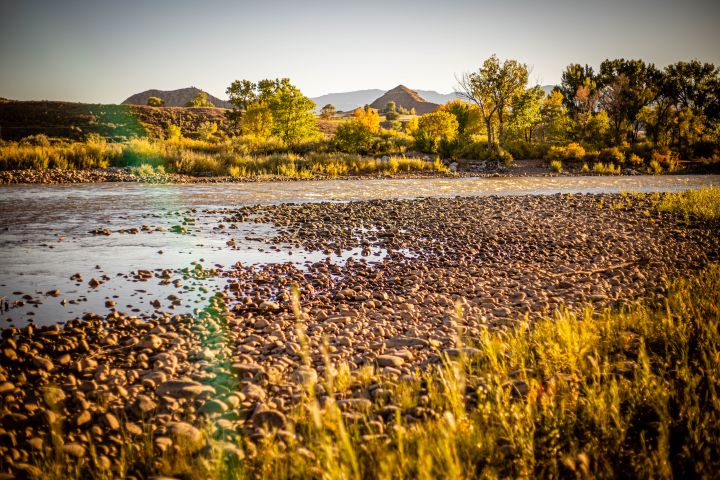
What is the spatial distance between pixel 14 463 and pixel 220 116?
3965 inches

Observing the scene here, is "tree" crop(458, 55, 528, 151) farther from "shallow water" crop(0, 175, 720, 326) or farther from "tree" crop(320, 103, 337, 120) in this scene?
"tree" crop(320, 103, 337, 120)

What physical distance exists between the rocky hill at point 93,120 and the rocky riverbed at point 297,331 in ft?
235

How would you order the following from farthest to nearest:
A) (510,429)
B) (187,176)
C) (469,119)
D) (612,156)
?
(469,119) → (612,156) → (187,176) → (510,429)

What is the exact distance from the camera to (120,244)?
9969 millimetres

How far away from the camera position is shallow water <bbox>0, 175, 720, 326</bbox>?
640cm

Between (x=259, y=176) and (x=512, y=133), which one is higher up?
(x=512, y=133)

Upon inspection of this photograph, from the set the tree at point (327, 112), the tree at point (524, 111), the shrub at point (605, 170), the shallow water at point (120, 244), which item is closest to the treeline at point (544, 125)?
the tree at point (524, 111)

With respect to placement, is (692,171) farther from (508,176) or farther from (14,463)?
(14,463)

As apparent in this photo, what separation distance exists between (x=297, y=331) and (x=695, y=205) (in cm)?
1458

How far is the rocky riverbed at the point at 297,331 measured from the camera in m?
3.38

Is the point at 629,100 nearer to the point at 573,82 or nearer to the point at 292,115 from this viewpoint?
the point at 573,82

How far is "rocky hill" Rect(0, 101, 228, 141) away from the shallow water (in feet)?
189

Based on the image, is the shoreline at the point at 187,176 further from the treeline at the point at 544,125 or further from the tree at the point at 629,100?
the tree at the point at 629,100

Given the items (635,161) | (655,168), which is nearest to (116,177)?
(655,168)
